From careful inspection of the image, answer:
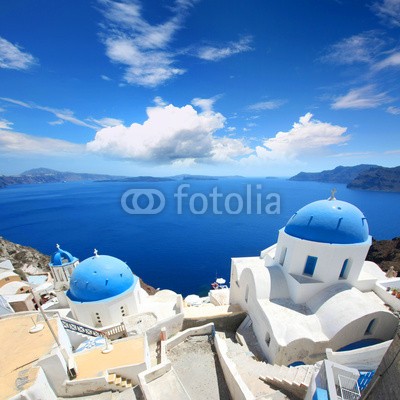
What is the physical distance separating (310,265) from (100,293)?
50.2 feet

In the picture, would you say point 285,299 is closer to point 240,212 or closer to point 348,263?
point 348,263

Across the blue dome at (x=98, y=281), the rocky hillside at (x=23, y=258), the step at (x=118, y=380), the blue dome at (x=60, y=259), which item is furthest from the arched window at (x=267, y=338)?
the rocky hillside at (x=23, y=258)

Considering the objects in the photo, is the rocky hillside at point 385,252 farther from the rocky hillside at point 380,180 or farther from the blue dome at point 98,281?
the rocky hillside at point 380,180

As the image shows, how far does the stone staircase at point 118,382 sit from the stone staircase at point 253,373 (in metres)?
5.56

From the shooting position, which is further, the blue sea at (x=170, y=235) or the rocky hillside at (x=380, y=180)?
the rocky hillside at (x=380, y=180)

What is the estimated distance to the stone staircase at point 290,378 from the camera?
8.99 meters

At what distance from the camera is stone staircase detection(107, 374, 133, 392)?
10.0 metres

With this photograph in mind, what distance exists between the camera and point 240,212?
9894 centimetres

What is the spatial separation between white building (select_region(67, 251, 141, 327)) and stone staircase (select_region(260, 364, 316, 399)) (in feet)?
36.0

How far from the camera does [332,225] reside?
13969 mm

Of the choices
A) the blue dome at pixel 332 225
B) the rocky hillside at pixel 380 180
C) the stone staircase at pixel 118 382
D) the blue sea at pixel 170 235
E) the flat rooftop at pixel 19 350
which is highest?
the rocky hillside at pixel 380 180

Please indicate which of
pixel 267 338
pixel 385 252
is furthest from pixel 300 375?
pixel 385 252

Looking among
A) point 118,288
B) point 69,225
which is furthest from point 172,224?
point 118,288

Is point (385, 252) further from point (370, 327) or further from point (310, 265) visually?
point (370, 327)
